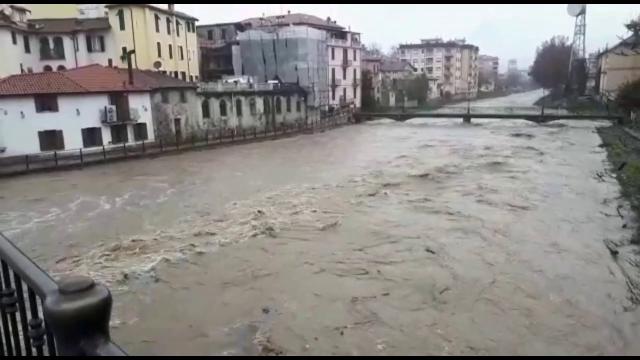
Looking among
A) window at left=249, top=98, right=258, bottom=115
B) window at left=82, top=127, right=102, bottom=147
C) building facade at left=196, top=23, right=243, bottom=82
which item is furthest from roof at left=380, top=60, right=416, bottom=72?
window at left=82, top=127, right=102, bottom=147

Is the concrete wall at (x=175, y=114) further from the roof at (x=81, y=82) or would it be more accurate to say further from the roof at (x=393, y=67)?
the roof at (x=393, y=67)

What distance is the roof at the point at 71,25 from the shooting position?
3369 cm

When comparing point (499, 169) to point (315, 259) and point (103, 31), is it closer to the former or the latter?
point (315, 259)

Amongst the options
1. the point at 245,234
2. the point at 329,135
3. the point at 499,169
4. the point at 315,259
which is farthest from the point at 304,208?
the point at 329,135

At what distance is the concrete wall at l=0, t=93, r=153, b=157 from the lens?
2386 centimetres

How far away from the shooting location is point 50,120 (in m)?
25.0

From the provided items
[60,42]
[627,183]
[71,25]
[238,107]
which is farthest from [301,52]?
[627,183]

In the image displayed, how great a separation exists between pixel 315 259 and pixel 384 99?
4966 centimetres

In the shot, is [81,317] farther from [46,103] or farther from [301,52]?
[301,52]

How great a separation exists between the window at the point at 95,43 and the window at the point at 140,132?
369 inches

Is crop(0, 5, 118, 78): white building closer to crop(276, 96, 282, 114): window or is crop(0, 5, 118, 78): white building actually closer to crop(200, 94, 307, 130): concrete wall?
crop(200, 94, 307, 130): concrete wall

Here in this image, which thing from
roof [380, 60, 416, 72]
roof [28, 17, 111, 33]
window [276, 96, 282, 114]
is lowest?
window [276, 96, 282, 114]

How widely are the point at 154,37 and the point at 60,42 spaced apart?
234 inches

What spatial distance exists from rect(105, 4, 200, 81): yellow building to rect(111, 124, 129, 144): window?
738 centimetres
